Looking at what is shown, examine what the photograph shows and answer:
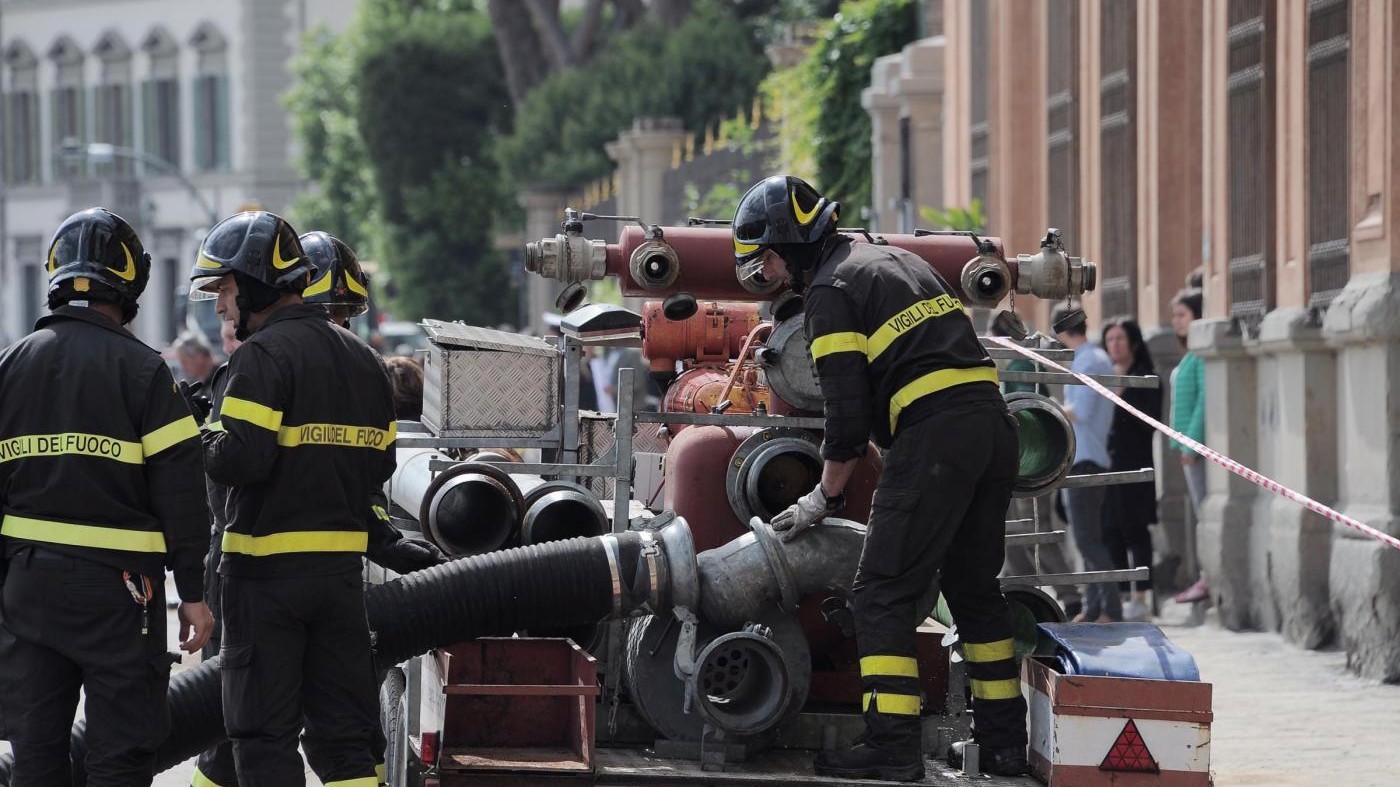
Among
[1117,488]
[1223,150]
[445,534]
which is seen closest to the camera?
[445,534]

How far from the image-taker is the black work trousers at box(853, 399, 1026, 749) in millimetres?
7328

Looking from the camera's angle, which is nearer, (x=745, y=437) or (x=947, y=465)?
(x=947, y=465)

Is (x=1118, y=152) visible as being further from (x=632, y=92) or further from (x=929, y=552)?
(x=632, y=92)

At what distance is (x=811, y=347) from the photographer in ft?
24.8

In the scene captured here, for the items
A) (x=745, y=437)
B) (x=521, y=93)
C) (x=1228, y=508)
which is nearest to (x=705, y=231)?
(x=745, y=437)

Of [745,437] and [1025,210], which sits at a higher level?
[1025,210]

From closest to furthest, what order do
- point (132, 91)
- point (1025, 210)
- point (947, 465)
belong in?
point (947, 465) → point (1025, 210) → point (132, 91)

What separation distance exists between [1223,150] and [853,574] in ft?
25.0

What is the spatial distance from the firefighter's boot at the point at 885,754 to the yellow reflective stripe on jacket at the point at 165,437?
2.16 metres

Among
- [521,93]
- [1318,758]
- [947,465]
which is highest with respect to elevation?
[521,93]

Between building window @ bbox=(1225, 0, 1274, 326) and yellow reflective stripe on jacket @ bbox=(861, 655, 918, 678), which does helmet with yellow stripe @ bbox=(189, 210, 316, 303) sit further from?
building window @ bbox=(1225, 0, 1274, 326)

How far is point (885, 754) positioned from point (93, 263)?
2.75 meters

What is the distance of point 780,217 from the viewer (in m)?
7.64

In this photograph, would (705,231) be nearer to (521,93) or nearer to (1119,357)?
(1119,357)
